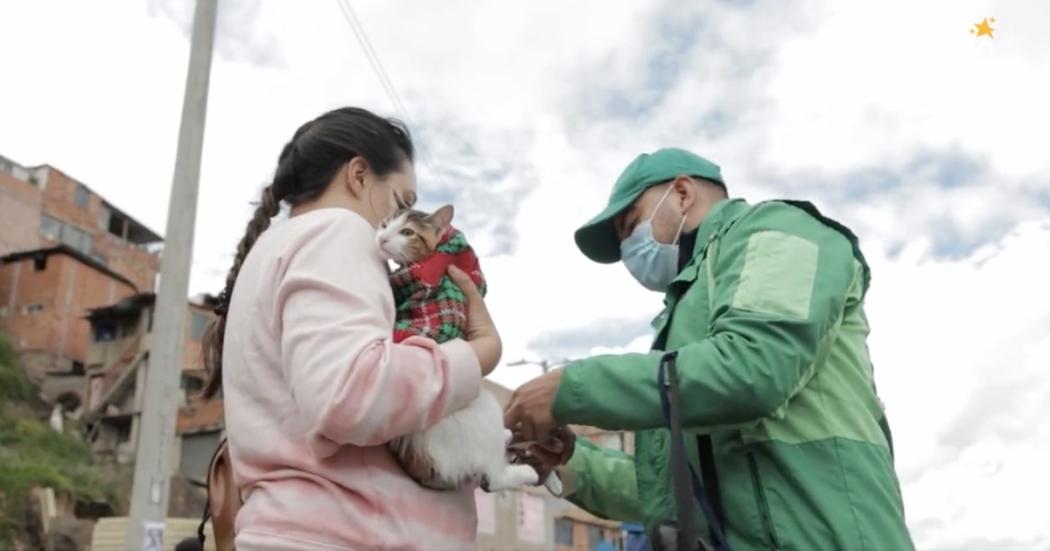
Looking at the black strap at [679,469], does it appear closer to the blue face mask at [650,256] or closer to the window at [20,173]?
the blue face mask at [650,256]

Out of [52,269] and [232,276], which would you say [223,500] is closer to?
[232,276]

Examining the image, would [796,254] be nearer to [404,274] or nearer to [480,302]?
[480,302]

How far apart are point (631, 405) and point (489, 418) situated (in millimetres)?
306

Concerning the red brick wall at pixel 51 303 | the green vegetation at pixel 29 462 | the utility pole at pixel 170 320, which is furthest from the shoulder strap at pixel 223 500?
the red brick wall at pixel 51 303

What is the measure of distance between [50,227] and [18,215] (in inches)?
65.7

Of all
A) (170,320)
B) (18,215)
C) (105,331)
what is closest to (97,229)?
(18,215)

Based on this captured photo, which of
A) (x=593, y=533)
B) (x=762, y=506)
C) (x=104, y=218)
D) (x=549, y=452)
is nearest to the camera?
(x=762, y=506)

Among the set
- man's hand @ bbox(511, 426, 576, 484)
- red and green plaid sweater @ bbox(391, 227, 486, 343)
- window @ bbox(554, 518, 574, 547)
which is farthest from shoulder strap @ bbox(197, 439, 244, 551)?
window @ bbox(554, 518, 574, 547)

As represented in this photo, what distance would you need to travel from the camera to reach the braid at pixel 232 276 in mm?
2029

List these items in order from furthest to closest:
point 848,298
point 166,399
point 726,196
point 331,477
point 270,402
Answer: point 166,399 → point 726,196 → point 848,298 → point 270,402 → point 331,477

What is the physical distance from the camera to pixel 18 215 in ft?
109

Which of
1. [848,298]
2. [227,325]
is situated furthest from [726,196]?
[227,325]

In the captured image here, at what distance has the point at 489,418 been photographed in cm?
176

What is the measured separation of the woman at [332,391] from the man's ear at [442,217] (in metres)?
0.20
